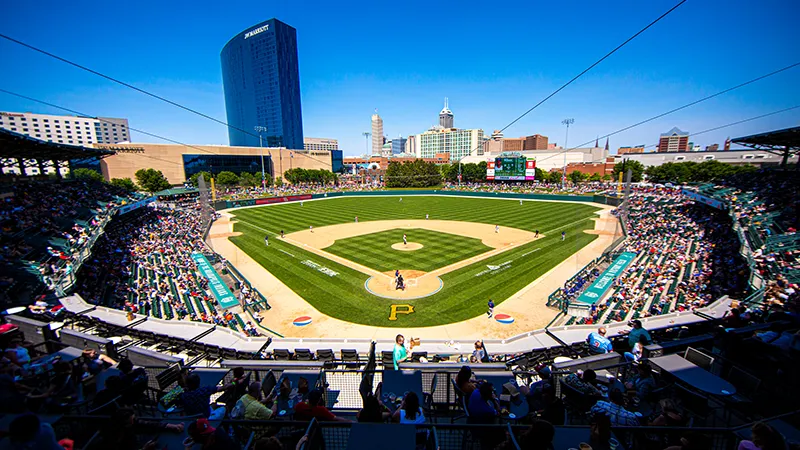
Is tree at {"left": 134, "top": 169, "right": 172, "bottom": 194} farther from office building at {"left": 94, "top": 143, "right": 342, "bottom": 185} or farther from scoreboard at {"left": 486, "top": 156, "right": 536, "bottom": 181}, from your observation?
scoreboard at {"left": 486, "top": 156, "right": 536, "bottom": 181}

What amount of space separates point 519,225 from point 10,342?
41058mm

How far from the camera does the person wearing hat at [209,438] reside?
388cm

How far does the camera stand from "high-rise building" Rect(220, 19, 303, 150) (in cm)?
15575

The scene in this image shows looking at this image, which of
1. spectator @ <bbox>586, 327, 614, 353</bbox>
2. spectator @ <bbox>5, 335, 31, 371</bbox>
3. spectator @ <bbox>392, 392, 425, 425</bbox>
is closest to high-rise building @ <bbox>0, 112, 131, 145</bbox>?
spectator @ <bbox>5, 335, 31, 371</bbox>

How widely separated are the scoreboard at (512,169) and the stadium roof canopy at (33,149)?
251 ft

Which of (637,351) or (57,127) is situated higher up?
(57,127)

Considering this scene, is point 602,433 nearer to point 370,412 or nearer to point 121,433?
point 370,412

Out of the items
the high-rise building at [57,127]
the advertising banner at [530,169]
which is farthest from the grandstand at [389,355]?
the high-rise building at [57,127]

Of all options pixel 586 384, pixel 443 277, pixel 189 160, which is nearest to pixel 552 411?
pixel 586 384

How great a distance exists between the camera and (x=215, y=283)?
21.2 meters

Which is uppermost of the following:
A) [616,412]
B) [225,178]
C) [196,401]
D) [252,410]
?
[225,178]

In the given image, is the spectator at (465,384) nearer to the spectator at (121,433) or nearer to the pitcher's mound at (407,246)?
the spectator at (121,433)

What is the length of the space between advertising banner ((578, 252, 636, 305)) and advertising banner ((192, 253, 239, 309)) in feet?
65.5

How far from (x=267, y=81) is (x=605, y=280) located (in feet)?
569
